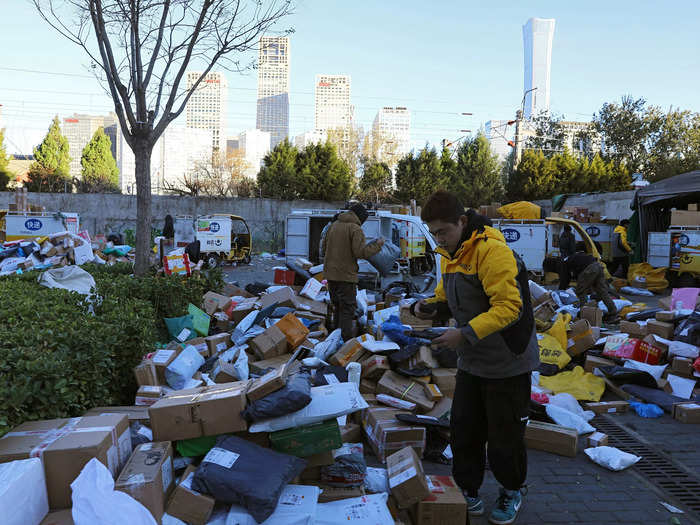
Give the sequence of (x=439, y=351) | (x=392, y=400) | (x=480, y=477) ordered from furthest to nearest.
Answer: (x=439, y=351) < (x=392, y=400) < (x=480, y=477)

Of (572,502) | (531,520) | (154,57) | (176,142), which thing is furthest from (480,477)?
(176,142)

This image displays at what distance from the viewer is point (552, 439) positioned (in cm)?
411

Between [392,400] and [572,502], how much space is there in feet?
5.14

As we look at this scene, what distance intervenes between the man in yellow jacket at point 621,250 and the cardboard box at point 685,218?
1.30 m

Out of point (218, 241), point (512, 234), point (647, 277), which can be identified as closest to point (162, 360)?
point (512, 234)

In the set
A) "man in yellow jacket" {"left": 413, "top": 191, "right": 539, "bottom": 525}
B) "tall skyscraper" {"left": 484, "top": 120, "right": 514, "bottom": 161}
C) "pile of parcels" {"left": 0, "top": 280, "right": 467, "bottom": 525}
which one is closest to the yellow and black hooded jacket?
"man in yellow jacket" {"left": 413, "top": 191, "right": 539, "bottom": 525}

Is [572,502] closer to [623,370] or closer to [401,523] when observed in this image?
[401,523]

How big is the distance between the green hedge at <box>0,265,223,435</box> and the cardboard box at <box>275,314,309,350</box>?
1382mm

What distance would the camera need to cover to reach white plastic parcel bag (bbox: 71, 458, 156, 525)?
217 cm

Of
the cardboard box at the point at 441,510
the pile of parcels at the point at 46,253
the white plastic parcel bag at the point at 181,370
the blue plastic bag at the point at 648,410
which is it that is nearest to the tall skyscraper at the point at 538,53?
the pile of parcels at the point at 46,253

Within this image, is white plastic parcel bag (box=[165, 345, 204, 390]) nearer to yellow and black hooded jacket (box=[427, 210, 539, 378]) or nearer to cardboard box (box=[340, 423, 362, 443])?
cardboard box (box=[340, 423, 362, 443])

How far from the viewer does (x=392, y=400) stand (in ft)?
14.5

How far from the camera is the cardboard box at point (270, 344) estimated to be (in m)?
5.65

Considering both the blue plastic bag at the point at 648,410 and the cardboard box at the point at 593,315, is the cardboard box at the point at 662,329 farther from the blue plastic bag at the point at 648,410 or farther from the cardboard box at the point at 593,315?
the blue plastic bag at the point at 648,410
